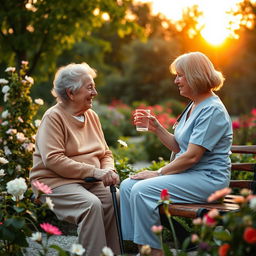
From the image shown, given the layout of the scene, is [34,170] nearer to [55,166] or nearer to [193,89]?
[55,166]

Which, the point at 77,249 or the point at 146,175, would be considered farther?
the point at 146,175

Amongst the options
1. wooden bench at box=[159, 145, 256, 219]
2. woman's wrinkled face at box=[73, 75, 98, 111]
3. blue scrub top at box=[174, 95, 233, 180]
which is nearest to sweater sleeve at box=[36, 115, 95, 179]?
woman's wrinkled face at box=[73, 75, 98, 111]

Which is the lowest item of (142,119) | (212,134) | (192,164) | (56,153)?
(192,164)

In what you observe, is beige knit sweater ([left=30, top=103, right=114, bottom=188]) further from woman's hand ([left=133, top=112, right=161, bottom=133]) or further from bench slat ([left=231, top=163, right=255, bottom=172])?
bench slat ([left=231, top=163, right=255, bottom=172])

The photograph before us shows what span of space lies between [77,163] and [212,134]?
1.04m

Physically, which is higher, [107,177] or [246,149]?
[246,149]

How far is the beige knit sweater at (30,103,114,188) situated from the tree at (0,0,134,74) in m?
5.63

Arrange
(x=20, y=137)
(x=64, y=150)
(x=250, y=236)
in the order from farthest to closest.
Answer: (x=20, y=137)
(x=64, y=150)
(x=250, y=236)

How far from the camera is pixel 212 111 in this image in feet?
11.0

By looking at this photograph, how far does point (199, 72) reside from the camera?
3.44 m

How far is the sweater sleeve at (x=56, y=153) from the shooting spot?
359 centimetres

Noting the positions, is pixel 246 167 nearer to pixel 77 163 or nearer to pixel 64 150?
pixel 77 163

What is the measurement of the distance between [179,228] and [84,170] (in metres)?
0.99

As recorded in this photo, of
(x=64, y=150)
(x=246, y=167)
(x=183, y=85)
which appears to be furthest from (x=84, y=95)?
(x=246, y=167)
